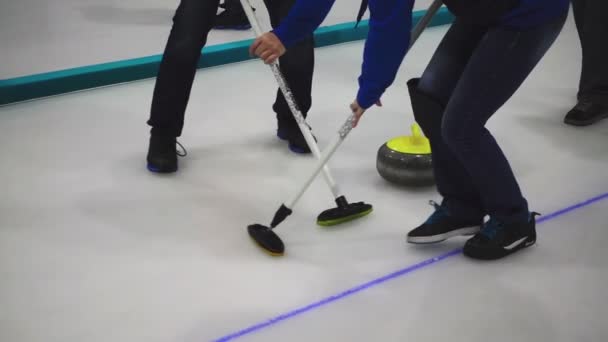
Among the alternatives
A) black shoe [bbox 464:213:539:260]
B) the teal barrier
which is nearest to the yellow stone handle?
black shoe [bbox 464:213:539:260]

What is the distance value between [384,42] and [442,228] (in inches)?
27.9

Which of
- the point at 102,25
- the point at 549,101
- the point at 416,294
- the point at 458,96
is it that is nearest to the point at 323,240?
the point at 416,294

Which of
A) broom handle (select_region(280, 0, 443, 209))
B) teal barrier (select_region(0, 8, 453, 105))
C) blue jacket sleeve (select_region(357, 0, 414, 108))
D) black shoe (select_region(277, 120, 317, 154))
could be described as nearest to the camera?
blue jacket sleeve (select_region(357, 0, 414, 108))

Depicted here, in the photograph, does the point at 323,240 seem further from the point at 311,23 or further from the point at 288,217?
the point at 311,23

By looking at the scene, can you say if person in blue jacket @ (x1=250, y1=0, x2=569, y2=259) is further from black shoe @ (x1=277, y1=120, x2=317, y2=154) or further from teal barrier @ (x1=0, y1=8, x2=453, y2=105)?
teal barrier @ (x1=0, y1=8, x2=453, y2=105)

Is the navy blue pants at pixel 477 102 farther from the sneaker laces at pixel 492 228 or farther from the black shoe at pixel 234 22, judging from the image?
the black shoe at pixel 234 22

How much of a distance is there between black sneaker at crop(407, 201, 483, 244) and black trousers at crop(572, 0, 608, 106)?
4.18 feet

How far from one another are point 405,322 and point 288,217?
2.27 ft

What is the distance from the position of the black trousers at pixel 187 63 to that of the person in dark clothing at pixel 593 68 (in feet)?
3.95

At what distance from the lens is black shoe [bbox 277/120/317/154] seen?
3.07m

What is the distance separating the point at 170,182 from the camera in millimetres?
2879

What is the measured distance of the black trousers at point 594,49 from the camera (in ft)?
10.7

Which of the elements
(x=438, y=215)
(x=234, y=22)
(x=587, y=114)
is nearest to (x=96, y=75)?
(x=234, y=22)

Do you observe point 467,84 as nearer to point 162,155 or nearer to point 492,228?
point 492,228
